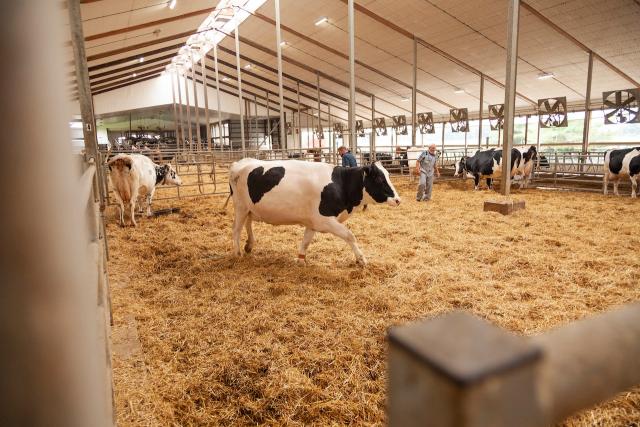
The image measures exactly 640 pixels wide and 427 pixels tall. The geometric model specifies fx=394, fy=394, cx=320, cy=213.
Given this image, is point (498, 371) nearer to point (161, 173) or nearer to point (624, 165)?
point (161, 173)

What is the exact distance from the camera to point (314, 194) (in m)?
4.30

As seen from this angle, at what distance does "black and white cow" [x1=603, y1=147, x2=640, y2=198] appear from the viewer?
9.04 m

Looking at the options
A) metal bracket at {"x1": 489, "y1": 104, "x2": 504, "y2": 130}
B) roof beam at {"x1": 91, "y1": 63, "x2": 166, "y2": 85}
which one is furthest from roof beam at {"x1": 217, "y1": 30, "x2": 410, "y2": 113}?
roof beam at {"x1": 91, "y1": 63, "x2": 166, "y2": 85}

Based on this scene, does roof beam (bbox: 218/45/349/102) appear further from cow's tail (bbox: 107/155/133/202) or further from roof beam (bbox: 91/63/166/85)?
cow's tail (bbox: 107/155/133/202)

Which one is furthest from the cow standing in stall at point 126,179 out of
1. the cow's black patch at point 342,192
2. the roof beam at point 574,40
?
the roof beam at point 574,40

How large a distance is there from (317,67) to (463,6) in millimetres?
11011

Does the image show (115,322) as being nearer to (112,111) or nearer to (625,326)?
(625,326)

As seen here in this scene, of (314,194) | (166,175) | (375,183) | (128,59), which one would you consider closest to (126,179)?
(166,175)

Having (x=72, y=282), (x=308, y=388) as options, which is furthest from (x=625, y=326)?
(x=308, y=388)

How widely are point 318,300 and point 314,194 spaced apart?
1344mm

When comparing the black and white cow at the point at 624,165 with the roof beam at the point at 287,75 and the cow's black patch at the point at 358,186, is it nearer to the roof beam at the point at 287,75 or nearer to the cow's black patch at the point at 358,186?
the cow's black patch at the point at 358,186

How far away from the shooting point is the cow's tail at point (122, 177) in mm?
6703

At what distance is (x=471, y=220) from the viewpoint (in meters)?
6.68

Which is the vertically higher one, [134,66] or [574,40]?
[134,66]
